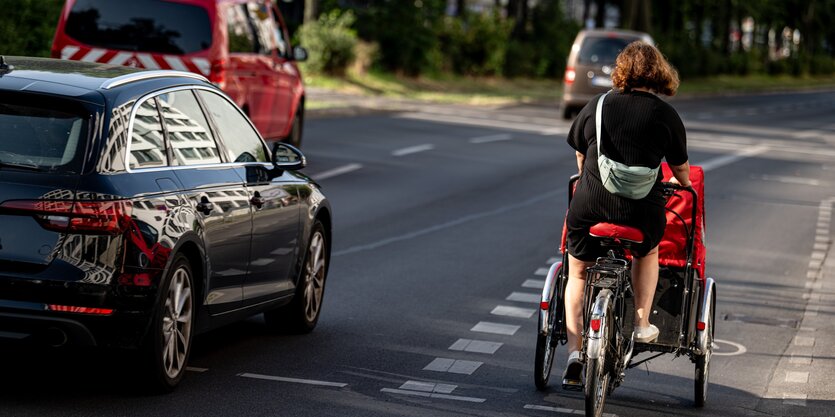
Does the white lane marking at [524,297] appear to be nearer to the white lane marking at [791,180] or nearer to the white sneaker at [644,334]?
the white sneaker at [644,334]

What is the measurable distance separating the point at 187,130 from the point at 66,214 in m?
1.28

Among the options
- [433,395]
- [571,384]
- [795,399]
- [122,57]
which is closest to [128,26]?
[122,57]

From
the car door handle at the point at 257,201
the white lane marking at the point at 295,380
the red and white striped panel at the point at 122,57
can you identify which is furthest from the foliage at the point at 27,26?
the white lane marking at the point at 295,380

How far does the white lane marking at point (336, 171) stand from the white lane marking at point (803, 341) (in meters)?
9.91

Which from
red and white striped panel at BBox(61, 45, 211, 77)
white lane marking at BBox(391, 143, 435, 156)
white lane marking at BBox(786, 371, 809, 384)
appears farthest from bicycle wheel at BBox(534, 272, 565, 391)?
white lane marking at BBox(391, 143, 435, 156)

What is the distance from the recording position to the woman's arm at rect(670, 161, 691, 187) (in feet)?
24.1

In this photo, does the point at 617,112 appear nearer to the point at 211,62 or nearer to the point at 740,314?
A: the point at 740,314

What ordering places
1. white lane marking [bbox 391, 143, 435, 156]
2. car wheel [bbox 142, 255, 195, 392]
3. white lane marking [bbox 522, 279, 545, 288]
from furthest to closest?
1. white lane marking [bbox 391, 143, 435, 156]
2. white lane marking [bbox 522, 279, 545, 288]
3. car wheel [bbox 142, 255, 195, 392]

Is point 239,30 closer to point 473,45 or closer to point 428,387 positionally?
point 428,387

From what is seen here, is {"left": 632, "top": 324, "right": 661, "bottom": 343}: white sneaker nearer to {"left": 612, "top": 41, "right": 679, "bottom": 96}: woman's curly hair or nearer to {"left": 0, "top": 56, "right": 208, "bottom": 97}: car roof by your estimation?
{"left": 612, "top": 41, "right": 679, "bottom": 96}: woman's curly hair

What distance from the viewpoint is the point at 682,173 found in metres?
7.40

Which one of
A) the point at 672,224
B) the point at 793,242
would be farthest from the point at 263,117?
the point at 672,224

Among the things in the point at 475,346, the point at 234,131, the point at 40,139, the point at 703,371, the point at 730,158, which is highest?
the point at 40,139

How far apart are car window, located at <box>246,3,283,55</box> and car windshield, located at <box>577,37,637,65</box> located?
51.7 ft
